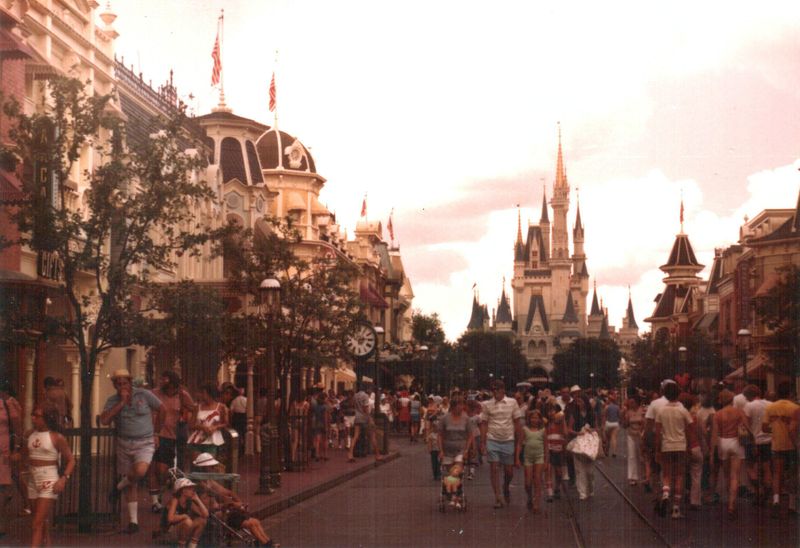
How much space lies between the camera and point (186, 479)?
12297 millimetres

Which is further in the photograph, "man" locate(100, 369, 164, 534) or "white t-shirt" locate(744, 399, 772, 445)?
"white t-shirt" locate(744, 399, 772, 445)

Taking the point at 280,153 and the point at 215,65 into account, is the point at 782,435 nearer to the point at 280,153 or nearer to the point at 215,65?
the point at 215,65

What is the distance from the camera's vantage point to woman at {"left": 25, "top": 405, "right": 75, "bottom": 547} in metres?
11.9

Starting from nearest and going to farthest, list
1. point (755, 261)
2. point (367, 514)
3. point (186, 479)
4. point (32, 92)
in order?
1. point (186, 479)
2. point (367, 514)
3. point (32, 92)
4. point (755, 261)

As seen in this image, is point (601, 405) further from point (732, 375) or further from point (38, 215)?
point (38, 215)

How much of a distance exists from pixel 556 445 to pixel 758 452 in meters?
3.19

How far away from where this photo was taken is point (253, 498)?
62.0ft

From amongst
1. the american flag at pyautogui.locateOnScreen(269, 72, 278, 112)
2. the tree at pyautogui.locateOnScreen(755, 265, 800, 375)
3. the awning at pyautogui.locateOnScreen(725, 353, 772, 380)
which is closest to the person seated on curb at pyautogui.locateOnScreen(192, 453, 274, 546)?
the tree at pyautogui.locateOnScreen(755, 265, 800, 375)

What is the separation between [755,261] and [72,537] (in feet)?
202

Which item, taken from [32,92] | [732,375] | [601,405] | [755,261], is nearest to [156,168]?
[32,92]

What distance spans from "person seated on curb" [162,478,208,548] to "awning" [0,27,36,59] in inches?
552

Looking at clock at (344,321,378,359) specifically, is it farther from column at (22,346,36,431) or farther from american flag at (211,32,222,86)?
american flag at (211,32,222,86)

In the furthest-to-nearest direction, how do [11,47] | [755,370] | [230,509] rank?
1. [755,370]
2. [11,47]
3. [230,509]

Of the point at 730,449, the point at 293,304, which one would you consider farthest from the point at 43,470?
the point at 293,304
